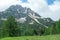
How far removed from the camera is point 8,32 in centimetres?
7400

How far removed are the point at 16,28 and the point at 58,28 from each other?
2717 cm

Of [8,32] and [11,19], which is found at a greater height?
[11,19]

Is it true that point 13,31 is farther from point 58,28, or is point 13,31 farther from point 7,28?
point 58,28

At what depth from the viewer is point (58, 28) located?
96.4 meters

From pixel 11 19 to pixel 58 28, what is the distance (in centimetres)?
2789

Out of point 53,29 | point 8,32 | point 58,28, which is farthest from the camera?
point 53,29

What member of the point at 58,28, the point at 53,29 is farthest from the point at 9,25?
the point at 53,29

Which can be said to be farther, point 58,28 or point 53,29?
point 53,29

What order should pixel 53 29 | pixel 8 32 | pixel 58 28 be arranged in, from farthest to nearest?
pixel 53 29 → pixel 58 28 → pixel 8 32

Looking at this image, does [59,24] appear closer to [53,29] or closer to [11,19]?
[53,29]

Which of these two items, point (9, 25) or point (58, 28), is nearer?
point (9, 25)

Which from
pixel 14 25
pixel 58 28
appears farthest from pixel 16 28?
pixel 58 28

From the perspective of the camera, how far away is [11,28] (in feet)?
247

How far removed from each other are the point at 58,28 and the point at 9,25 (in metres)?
29.3
